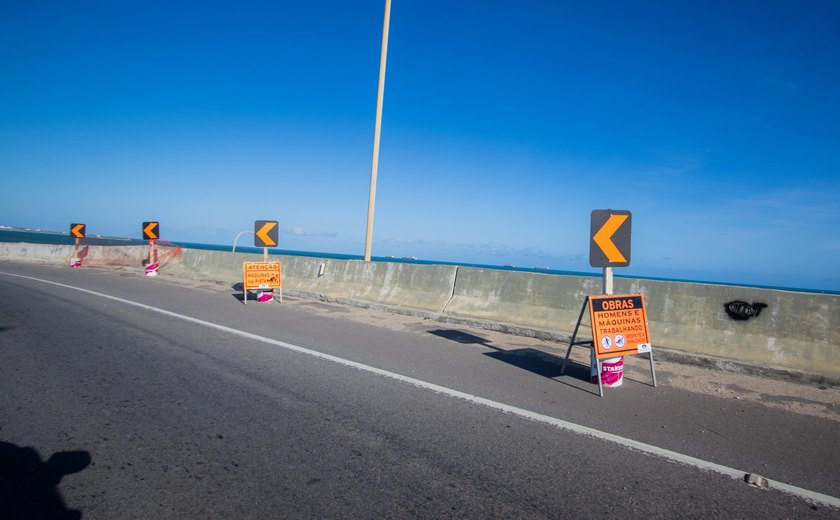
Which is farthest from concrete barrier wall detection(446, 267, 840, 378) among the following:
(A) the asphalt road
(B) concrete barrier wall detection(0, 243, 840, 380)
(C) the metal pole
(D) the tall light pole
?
(D) the tall light pole

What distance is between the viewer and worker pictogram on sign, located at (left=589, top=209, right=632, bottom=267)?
5875mm

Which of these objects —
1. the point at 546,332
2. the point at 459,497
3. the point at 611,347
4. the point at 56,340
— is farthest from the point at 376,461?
the point at 56,340

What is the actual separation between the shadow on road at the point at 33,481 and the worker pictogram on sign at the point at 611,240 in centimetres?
564

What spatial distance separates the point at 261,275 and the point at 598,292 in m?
8.47

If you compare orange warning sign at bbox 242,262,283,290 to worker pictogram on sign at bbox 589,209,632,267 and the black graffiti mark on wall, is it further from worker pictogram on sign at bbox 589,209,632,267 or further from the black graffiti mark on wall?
the black graffiti mark on wall

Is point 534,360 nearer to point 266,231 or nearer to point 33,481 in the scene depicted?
point 33,481

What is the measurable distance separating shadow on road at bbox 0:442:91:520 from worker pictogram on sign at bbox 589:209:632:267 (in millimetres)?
5638

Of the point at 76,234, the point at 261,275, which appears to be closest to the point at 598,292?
the point at 261,275

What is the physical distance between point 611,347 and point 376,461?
3.61 m

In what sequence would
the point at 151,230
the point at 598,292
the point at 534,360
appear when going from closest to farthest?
the point at 534,360
the point at 598,292
the point at 151,230

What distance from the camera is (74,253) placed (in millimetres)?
23828

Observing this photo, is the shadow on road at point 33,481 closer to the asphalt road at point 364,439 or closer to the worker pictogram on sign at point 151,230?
the asphalt road at point 364,439

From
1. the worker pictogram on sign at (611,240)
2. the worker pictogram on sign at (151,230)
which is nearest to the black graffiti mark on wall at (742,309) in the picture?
the worker pictogram on sign at (611,240)

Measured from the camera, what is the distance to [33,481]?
2766 millimetres
